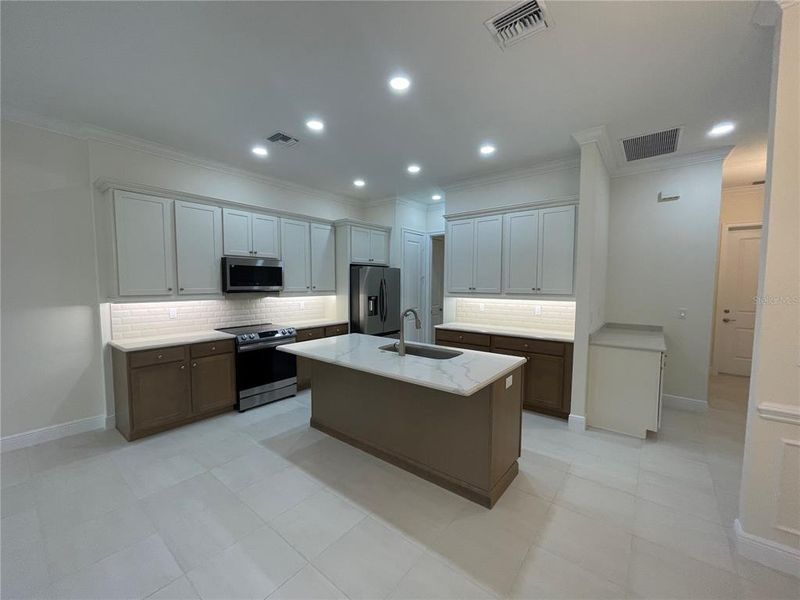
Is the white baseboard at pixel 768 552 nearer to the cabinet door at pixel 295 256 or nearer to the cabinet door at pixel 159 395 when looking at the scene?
the cabinet door at pixel 159 395

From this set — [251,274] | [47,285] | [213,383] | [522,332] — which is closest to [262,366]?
[213,383]

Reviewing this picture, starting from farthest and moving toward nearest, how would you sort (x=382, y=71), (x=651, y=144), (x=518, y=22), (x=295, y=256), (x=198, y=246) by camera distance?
(x=295, y=256) < (x=198, y=246) < (x=651, y=144) < (x=382, y=71) < (x=518, y=22)

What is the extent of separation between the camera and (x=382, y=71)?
2.34 metres

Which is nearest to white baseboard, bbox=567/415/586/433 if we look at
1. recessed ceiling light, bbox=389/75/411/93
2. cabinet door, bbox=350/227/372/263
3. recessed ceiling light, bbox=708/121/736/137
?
recessed ceiling light, bbox=708/121/736/137

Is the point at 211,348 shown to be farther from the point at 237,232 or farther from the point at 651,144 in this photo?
the point at 651,144

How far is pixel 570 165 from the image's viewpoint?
4.03m

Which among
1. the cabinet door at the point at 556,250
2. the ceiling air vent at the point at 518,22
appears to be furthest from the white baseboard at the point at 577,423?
the ceiling air vent at the point at 518,22

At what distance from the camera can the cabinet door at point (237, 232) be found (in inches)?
161

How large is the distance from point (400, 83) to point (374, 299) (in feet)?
11.2

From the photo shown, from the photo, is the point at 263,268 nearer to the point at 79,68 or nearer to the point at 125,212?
the point at 125,212

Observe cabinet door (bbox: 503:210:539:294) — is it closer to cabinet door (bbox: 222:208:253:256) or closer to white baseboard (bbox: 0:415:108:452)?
cabinet door (bbox: 222:208:253:256)

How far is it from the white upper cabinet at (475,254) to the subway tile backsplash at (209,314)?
7.17 ft

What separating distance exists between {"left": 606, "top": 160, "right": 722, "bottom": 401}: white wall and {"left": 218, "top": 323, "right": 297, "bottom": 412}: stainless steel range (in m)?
4.43

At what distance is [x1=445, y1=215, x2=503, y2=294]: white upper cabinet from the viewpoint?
4406mm
